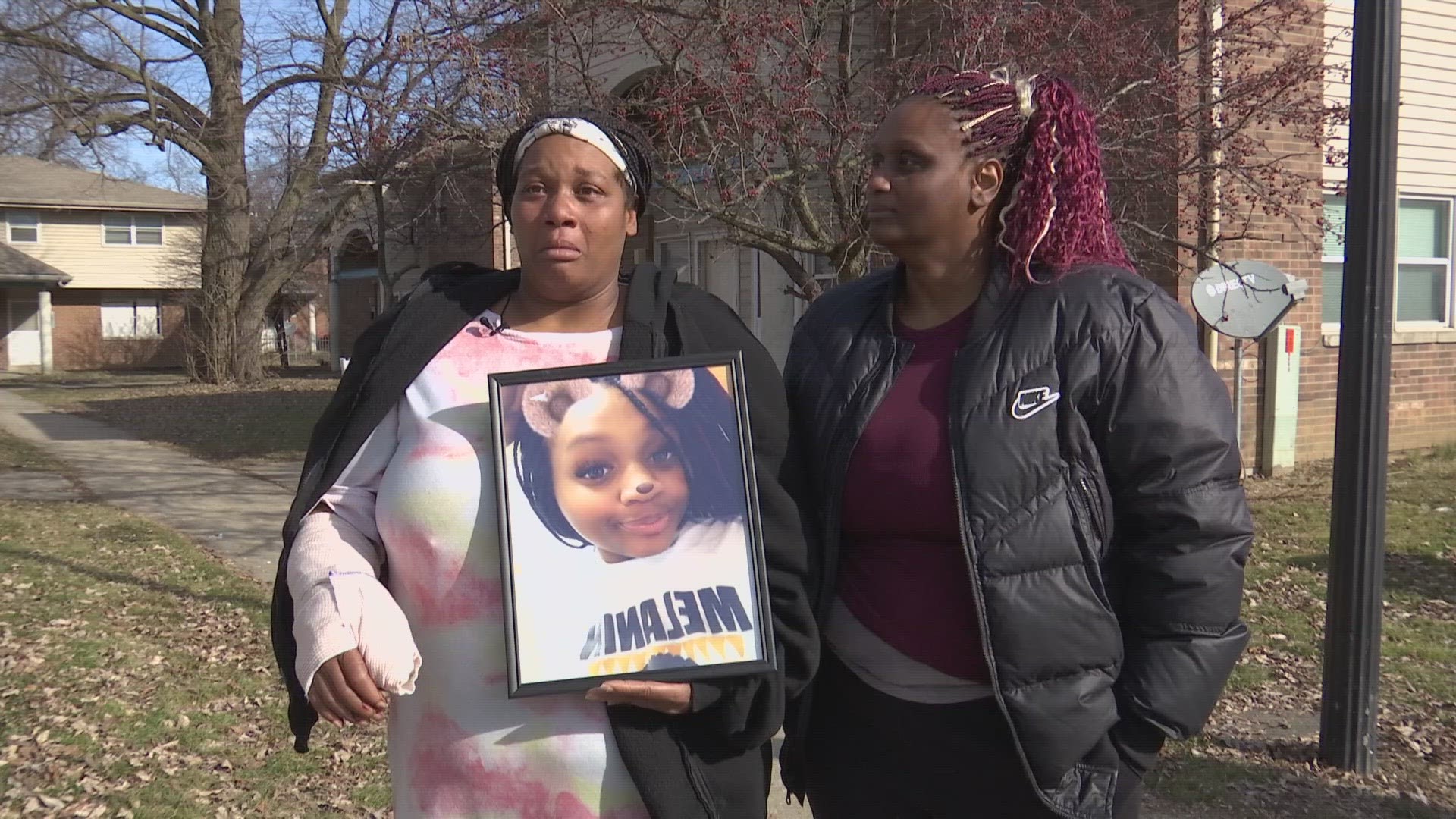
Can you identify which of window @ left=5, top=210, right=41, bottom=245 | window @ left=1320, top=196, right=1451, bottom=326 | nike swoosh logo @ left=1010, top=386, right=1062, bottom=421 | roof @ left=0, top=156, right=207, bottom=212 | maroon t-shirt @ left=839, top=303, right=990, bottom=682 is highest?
roof @ left=0, top=156, right=207, bottom=212

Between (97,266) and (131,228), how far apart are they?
175 cm

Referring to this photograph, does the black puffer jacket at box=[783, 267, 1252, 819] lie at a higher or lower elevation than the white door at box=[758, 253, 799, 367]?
lower

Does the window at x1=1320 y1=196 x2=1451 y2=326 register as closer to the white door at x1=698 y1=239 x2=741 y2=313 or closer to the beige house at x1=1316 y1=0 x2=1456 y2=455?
the beige house at x1=1316 y1=0 x2=1456 y2=455

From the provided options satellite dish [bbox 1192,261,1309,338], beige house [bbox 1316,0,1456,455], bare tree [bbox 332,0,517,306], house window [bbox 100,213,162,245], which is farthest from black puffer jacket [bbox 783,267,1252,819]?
house window [bbox 100,213,162,245]

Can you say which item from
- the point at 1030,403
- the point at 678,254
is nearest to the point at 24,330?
the point at 678,254

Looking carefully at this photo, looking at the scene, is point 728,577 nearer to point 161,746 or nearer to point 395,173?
point 161,746

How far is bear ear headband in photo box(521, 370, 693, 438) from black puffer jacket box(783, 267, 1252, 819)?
1.65 feet

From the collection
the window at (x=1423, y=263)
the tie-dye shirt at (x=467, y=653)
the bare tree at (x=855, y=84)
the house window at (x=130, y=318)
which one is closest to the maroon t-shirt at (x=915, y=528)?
the tie-dye shirt at (x=467, y=653)

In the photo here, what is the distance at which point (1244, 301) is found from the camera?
8.98 meters

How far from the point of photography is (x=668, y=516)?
77.7 inches

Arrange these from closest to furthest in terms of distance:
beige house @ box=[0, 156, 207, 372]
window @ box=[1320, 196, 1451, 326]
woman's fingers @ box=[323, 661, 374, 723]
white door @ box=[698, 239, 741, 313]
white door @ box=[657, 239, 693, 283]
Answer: woman's fingers @ box=[323, 661, 374, 723]
window @ box=[1320, 196, 1451, 326]
white door @ box=[698, 239, 741, 313]
white door @ box=[657, 239, 693, 283]
beige house @ box=[0, 156, 207, 372]

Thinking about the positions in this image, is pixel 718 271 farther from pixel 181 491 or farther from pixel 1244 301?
pixel 1244 301

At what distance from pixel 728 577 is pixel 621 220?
0.69 meters

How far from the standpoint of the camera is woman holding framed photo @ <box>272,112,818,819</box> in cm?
196
